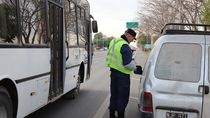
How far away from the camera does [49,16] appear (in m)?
8.71

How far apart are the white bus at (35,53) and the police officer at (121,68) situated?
1241 mm

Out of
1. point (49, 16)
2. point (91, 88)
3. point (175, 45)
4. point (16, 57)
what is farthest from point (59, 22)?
point (91, 88)

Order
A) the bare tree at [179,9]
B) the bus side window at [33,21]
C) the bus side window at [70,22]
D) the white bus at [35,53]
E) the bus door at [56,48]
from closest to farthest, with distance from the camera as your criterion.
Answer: the white bus at [35,53]
the bus side window at [33,21]
the bus door at [56,48]
the bus side window at [70,22]
the bare tree at [179,9]

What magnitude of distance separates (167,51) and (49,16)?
3.19 meters

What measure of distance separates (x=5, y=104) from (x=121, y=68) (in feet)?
9.09

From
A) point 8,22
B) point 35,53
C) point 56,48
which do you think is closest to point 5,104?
point 8,22

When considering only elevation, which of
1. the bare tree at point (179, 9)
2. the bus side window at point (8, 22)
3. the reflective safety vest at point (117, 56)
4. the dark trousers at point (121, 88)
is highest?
the bare tree at point (179, 9)

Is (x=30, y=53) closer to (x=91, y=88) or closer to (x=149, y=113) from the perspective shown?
(x=149, y=113)

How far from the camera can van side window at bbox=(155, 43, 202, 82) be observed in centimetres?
617

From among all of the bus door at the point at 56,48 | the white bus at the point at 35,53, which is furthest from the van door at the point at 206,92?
the bus door at the point at 56,48

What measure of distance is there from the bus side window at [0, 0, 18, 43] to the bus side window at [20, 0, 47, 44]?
36 cm

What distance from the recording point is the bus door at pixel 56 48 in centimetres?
882

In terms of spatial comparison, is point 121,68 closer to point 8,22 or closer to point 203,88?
point 203,88

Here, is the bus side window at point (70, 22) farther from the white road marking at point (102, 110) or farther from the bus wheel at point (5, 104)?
the bus wheel at point (5, 104)
